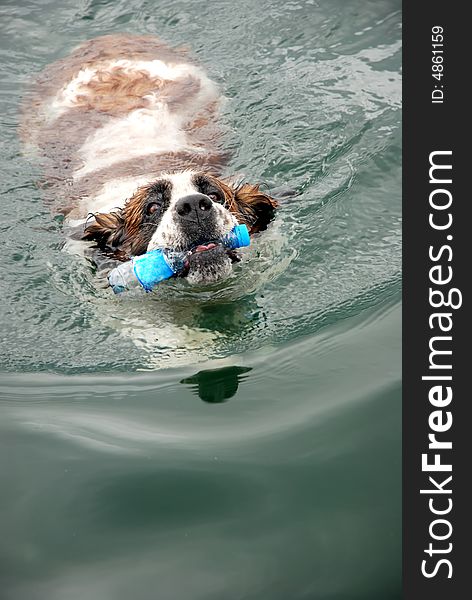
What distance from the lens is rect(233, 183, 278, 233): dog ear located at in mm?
6215

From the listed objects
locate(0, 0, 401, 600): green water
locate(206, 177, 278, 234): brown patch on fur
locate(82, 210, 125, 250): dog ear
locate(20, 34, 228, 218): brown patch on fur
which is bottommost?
locate(0, 0, 401, 600): green water

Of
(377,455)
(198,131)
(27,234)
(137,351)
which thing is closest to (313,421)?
(377,455)

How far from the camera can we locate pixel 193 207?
5.31m

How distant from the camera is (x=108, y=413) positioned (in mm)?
4402

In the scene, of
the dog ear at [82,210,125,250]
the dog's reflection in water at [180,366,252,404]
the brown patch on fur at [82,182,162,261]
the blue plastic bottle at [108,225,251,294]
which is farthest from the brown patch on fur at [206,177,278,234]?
the dog's reflection in water at [180,366,252,404]

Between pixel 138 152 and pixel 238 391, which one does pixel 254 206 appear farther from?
pixel 238 391

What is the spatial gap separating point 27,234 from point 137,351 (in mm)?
1955

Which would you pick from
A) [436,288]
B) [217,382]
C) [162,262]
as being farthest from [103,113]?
[436,288]

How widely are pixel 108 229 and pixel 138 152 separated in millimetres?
1258

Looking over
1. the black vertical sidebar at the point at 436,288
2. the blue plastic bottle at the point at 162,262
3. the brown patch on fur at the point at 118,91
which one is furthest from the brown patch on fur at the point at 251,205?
the brown patch on fur at the point at 118,91

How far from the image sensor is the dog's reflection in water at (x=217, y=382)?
4402mm

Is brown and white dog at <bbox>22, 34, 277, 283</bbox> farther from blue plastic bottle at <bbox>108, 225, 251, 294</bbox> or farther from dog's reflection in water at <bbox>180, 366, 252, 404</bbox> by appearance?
dog's reflection in water at <bbox>180, 366, 252, 404</bbox>

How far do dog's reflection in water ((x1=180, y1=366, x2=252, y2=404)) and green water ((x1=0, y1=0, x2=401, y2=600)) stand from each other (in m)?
0.01

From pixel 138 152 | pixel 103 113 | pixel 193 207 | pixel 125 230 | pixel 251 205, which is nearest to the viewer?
pixel 193 207
